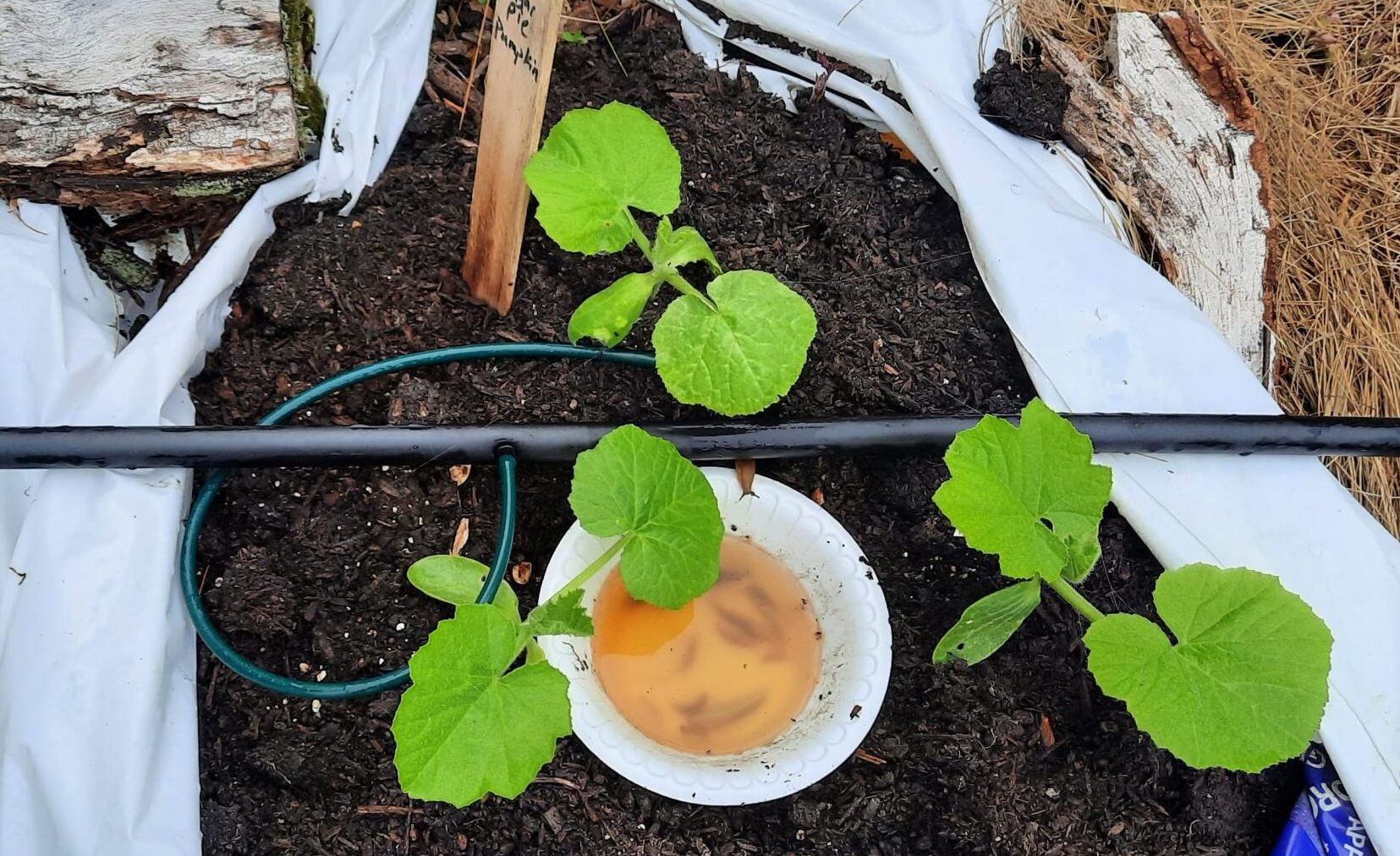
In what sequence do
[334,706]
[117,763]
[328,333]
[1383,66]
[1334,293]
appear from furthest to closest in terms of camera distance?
[1383,66] < [1334,293] < [328,333] < [334,706] < [117,763]

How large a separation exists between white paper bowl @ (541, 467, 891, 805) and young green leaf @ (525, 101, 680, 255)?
0.41 metres

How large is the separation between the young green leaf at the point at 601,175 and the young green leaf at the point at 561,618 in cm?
49

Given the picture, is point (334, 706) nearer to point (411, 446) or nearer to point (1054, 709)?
point (411, 446)

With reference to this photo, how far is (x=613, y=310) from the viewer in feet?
4.50

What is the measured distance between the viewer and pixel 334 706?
1473mm

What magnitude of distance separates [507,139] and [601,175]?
0.53 feet

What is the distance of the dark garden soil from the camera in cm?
146

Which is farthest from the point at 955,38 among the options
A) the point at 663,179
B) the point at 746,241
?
the point at 663,179

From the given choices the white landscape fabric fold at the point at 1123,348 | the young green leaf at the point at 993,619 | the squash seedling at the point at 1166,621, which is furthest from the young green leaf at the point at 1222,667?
the white landscape fabric fold at the point at 1123,348

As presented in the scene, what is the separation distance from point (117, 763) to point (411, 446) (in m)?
0.59

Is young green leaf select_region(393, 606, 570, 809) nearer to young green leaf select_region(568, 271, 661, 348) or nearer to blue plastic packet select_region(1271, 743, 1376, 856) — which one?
young green leaf select_region(568, 271, 661, 348)

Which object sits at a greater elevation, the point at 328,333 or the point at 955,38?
the point at 955,38

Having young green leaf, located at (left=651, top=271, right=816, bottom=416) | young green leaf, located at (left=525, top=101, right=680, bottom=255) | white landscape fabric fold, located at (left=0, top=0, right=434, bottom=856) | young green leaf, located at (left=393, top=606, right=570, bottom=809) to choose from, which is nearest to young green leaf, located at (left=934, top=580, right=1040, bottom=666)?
young green leaf, located at (left=651, top=271, right=816, bottom=416)

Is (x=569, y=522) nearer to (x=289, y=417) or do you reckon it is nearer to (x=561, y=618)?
(x=561, y=618)
